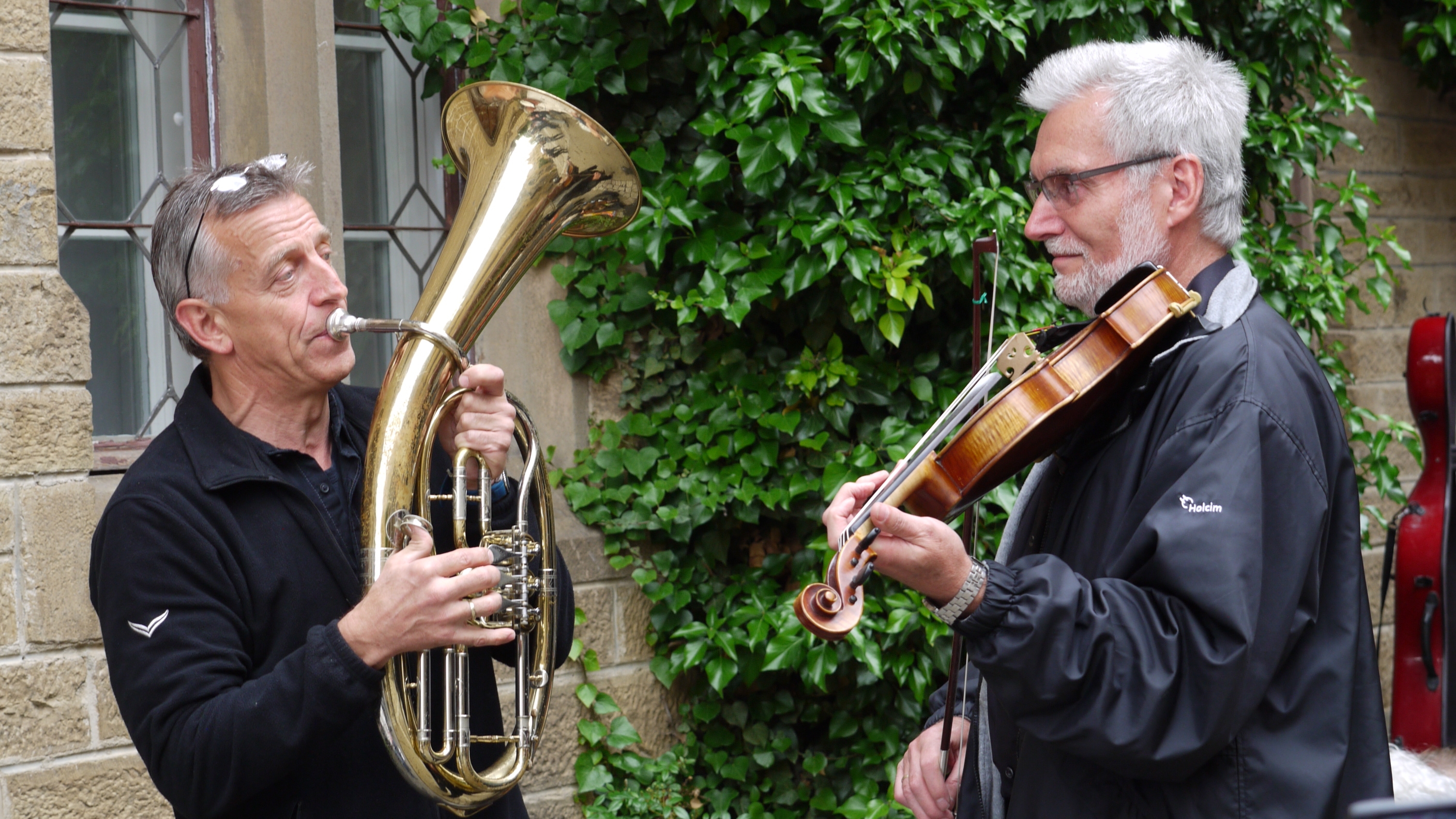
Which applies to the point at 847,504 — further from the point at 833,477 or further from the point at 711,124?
the point at 711,124

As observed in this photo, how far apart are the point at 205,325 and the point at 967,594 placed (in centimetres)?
139

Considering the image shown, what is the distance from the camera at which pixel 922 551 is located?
1706mm

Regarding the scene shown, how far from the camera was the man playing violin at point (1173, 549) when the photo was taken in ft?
5.57

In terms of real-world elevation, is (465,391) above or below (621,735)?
above

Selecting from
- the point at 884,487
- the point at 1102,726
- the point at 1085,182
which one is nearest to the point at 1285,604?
the point at 1102,726

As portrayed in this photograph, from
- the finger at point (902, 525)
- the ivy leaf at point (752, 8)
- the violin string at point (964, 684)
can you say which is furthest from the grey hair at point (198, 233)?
the ivy leaf at point (752, 8)

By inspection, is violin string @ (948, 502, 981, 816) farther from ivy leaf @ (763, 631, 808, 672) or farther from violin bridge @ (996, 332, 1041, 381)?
ivy leaf @ (763, 631, 808, 672)

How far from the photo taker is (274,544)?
2.12m

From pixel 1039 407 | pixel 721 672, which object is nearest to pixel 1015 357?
pixel 1039 407

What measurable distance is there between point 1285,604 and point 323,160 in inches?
105

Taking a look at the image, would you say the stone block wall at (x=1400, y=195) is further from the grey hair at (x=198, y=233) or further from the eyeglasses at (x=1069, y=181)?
the grey hair at (x=198, y=233)

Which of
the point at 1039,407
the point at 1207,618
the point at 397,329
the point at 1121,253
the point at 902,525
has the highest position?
the point at 1121,253

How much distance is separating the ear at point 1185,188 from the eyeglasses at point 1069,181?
25mm

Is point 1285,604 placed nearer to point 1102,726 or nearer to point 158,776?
point 1102,726
